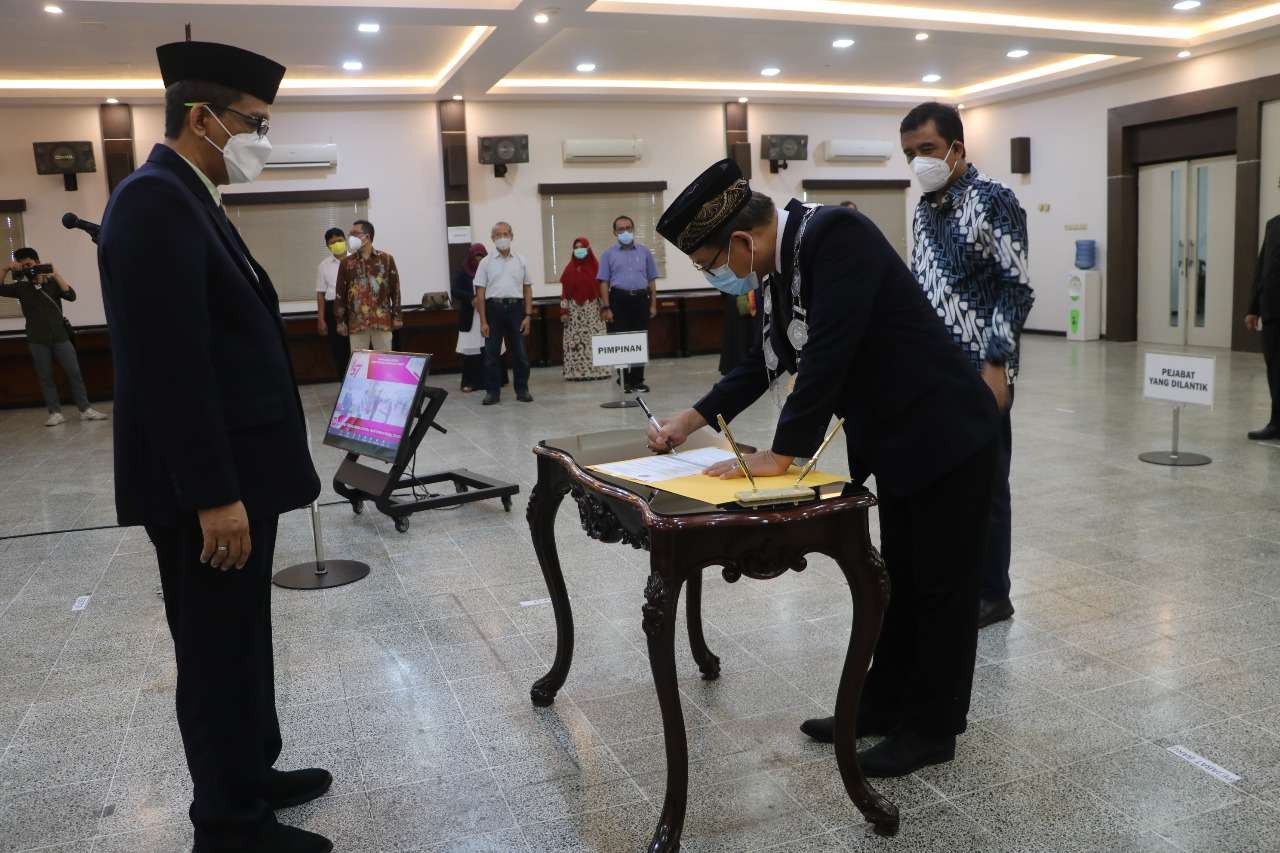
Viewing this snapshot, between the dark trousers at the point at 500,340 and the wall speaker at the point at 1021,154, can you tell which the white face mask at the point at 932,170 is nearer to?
the dark trousers at the point at 500,340

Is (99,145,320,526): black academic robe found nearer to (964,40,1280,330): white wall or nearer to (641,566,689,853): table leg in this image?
(641,566,689,853): table leg

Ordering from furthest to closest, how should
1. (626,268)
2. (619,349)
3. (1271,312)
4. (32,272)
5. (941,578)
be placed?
(626,268), (32,272), (619,349), (1271,312), (941,578)

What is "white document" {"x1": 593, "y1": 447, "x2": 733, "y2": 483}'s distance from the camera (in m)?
2.17

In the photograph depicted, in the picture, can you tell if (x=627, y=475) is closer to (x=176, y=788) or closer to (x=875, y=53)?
(x=176, y=788)

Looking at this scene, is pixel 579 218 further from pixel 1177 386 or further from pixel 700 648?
pixel 700 648

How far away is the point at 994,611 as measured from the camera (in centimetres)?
323

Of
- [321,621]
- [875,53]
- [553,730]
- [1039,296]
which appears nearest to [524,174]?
[875,53]

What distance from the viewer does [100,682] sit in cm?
305

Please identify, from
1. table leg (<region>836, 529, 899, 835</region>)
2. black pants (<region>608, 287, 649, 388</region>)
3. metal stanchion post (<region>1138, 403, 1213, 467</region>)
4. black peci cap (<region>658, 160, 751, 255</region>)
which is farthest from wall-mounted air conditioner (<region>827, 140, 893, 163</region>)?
table leg (<region>836, 529, 899, 835</region>)

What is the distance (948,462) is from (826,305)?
0.42 m

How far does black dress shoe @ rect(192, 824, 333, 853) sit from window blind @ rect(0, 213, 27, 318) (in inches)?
418

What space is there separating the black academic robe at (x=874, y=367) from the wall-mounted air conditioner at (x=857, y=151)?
1184cm

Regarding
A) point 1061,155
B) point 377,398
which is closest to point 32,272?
point 377,398

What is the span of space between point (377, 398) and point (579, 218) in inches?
318
